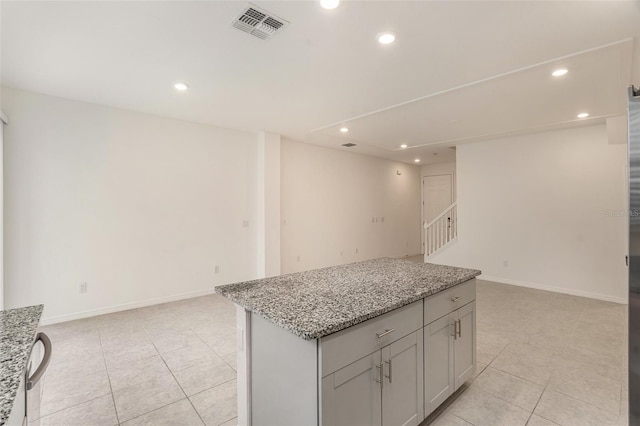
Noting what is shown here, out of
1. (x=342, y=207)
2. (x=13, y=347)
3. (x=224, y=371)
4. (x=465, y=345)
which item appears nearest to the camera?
(x=13, y=347)

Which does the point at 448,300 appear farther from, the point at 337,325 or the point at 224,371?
the point at 224,371

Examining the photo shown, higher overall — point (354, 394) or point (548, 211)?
point (548, 211)

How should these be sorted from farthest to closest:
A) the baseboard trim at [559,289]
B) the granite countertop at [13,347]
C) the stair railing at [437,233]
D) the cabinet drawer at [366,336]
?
the stair railing at [437,233]
the baseboard trim at [559,289]
the cabinet drawer at [366,336]
the granite countertop at [13,347]

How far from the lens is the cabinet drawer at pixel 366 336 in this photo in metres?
1.28

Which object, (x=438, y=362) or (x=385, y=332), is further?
(x=438, y=362)

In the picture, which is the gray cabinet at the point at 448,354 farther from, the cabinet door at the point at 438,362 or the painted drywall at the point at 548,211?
the painted drywall at the point at 548,211

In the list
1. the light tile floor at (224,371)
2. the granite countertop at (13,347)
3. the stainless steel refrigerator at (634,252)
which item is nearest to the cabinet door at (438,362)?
the light tile floor at (224,371)

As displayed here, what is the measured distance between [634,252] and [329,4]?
207 cm

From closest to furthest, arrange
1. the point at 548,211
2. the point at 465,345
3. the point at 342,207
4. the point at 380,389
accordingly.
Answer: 1. the point at 380,389
2. the point at 465,345
3. the point at 548,211
4. the point at 342,207

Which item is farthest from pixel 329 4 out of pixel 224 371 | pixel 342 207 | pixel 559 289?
pixel 559 289

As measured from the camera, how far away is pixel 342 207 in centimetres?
677

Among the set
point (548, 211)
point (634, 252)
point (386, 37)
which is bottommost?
point (634, 252)

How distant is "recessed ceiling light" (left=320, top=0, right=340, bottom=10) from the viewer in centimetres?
188

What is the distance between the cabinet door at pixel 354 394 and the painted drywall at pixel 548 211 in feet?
16.0
